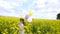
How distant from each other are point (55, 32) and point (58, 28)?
539 mm

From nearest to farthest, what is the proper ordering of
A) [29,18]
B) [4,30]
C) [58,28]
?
[29,18] < [4,30] < [58,28]

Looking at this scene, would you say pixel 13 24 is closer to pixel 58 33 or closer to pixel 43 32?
pixel 43 32

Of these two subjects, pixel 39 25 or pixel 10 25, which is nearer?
pixel 10 25

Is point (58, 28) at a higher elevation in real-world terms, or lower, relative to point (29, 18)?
lower

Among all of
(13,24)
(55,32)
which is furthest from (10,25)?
(55,32)

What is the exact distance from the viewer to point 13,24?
929 centimetres

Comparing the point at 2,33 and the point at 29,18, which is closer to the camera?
the point at 29,18

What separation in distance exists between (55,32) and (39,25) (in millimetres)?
748

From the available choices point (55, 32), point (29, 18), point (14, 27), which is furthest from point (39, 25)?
point (29, 18)

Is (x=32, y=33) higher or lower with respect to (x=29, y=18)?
lower

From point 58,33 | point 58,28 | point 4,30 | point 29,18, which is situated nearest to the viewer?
point 29,18

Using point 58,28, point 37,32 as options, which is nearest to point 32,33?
point 37,32

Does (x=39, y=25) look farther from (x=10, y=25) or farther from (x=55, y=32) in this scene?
(x=10, y=25)

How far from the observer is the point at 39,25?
10.1 meters
